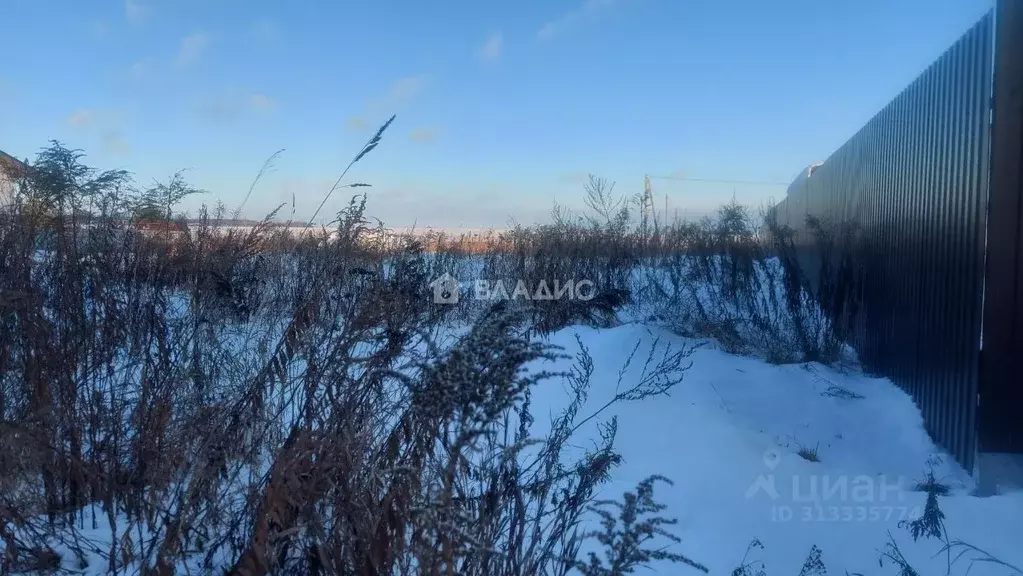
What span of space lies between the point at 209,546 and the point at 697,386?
11.4 feet

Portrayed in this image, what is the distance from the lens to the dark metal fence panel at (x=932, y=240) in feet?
12.0

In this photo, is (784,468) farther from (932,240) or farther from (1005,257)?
(932,240)

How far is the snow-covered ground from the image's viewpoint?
3.04m

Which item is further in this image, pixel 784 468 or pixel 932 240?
pixel 932 240

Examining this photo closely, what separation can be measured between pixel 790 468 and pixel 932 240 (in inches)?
66.0

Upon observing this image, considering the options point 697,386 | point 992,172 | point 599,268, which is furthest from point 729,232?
point 992,172

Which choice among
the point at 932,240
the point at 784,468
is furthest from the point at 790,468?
the point at 932,240

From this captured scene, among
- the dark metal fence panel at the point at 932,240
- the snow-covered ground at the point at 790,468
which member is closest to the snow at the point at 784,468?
the snow-covered ground at the point at 790,468

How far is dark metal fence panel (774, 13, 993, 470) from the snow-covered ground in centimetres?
28

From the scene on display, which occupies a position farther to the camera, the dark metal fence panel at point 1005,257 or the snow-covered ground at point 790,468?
the dark metal fence panel at point 1005,257

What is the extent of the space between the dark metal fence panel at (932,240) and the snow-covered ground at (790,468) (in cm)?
28

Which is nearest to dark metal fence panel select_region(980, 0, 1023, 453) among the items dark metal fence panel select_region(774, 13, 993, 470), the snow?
dark metal fence panel select_region(774, 13, 993, 470)

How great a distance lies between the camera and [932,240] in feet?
14.3

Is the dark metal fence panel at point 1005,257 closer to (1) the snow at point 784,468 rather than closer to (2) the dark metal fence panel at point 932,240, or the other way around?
(2) the dark metal fence panel at point 932,240
